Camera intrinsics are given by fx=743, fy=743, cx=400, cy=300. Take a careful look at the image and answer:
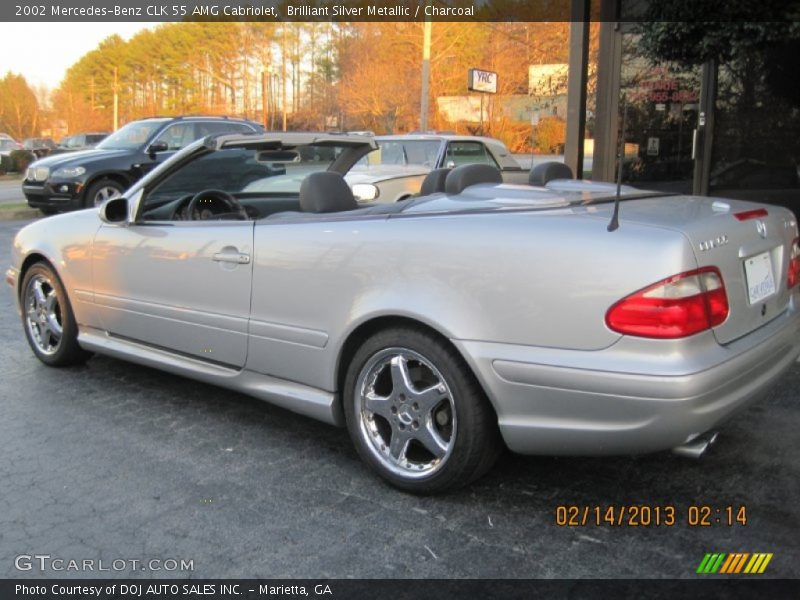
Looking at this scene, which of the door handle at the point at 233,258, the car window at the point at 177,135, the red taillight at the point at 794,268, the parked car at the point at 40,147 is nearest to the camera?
the red taillight at the point at 794,268

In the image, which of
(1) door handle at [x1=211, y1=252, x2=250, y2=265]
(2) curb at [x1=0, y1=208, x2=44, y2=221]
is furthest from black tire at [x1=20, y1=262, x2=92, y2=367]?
(2) curb at [x1=0, y1=208, x2=44, y2=221]

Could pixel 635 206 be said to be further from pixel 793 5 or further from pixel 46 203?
pixel 46 203

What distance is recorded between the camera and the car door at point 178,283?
12.1ft

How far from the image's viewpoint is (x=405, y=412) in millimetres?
3131

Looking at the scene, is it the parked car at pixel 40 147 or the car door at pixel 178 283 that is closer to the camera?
the car door at pixel 178 283

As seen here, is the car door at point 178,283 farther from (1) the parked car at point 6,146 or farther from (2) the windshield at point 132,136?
(1) the parked car at point 6,146

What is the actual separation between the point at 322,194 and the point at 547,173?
1391 millimetres

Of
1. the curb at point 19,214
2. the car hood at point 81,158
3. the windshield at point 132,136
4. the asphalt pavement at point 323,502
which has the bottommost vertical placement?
the asphalt pavement at point 323,502

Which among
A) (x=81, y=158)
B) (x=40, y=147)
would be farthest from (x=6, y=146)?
(x=81, y=158)

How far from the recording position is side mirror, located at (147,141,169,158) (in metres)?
12.5

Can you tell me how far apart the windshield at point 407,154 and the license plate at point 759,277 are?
6.98 metres

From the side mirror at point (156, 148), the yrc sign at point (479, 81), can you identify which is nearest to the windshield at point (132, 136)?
the side mirror at point (156, 148)

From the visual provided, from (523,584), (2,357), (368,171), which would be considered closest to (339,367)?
(523,584)

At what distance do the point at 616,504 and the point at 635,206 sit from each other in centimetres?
124
